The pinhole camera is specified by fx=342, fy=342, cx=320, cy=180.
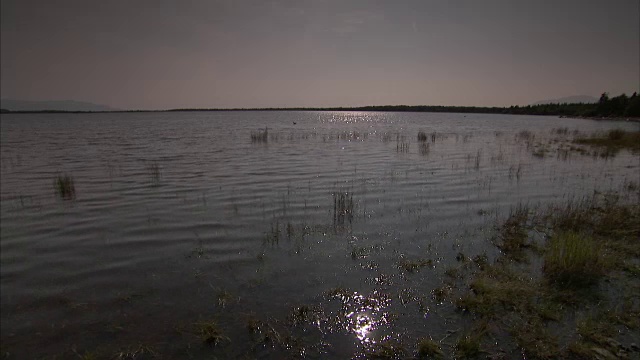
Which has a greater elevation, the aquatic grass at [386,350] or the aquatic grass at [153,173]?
the aquatic grass at [153,173]

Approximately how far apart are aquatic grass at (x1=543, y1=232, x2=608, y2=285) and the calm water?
4.97 feet

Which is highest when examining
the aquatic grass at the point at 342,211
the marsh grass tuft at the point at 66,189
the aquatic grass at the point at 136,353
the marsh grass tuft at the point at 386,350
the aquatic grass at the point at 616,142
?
the aquatic grass at the point at 616,142

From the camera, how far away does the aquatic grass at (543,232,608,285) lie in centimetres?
746

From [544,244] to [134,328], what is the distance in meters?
10.2

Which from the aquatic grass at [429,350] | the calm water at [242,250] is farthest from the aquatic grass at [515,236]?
the aquatic grass at [429,350]

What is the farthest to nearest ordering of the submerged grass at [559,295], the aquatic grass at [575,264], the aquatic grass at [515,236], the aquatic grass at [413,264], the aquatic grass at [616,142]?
the aquatic grass at [616,142]
the aquatic grass at [515,236]
the aquatic grass at [413,264]
the aquatic grass at [575,264]
the submerged grass at [559,295]

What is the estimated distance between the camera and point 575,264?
296 inches

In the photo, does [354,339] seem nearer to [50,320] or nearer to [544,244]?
[50,320]

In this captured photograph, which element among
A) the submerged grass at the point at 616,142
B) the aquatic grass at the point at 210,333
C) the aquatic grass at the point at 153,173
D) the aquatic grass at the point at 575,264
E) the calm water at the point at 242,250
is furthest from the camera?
the submerged grass at the point at 616,142

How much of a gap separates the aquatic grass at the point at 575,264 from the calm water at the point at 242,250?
1.51 metres

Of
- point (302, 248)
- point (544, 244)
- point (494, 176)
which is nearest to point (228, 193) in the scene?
point (302, 248)

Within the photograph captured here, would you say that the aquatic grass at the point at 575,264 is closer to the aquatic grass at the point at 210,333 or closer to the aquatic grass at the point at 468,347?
the aquatic grass at the point at 468,347

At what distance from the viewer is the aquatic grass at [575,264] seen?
7.46 m

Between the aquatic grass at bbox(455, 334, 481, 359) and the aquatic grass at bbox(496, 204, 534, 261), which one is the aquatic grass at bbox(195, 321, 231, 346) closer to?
the aquatic grass at bbox(455, 334, 481, 359)
